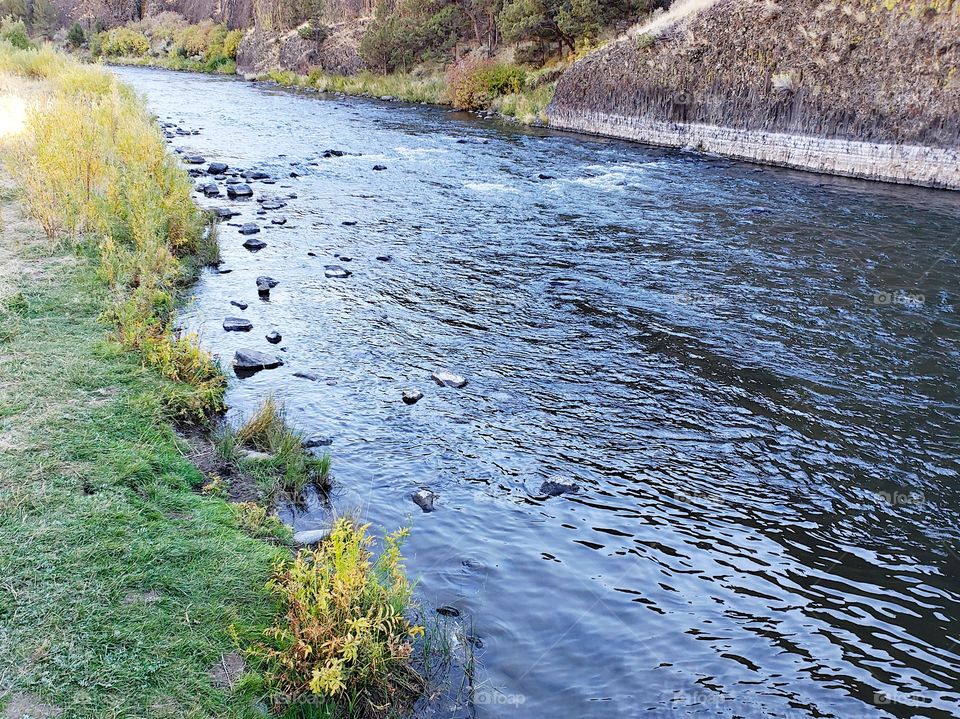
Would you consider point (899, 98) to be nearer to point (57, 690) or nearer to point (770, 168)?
point (770, 168)

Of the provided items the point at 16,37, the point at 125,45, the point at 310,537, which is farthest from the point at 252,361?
the point at 125,45

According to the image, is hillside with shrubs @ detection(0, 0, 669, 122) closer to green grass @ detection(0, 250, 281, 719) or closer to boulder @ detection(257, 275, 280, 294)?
boulder @ detection(257, 275, 280, 294)

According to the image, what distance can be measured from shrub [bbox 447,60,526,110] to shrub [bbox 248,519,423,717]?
34768 mm

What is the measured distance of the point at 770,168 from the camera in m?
23.6

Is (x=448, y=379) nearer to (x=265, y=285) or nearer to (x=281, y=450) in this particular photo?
(x=281, y=450)

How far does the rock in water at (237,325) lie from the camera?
409 inches

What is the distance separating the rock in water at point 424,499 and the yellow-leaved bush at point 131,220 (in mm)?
2447

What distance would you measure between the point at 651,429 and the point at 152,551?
5.24 metres

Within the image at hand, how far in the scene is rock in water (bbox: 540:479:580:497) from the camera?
7.03 m

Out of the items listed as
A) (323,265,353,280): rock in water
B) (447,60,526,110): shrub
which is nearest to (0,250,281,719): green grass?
(323,265,353,280): rock in water

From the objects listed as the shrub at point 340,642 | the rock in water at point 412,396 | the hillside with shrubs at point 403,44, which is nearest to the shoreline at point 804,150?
the hillside with shrubs at point 403,44

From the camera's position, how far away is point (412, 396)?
8.62 m

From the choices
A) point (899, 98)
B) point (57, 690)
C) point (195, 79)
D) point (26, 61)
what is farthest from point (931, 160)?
point (195, 79)

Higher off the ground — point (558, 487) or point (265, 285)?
point (265, 285)
